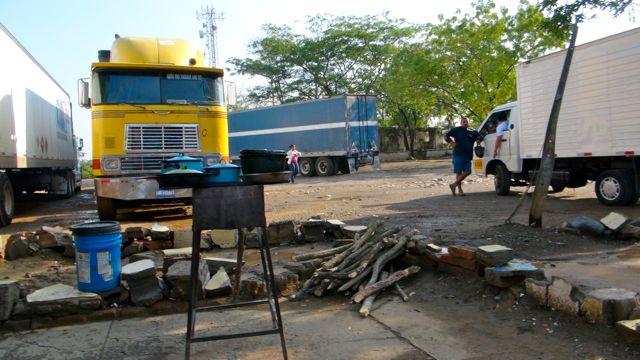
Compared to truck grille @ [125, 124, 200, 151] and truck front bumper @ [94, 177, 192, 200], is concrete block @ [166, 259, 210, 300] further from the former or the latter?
truck grille @ [125, 124, 200, 151]

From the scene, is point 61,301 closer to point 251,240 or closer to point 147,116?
point 251,240

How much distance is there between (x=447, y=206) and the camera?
11.0m

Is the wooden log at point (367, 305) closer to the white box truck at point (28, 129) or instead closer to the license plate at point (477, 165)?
the white box truck at point (28, 129)

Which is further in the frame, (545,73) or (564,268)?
(545,73)

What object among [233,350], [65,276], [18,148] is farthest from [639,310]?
[18,148]

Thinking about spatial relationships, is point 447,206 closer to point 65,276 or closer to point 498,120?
point 498,120

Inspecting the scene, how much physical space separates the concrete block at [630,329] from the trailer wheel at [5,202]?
10.6 m

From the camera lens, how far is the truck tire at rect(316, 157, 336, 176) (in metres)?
25.6

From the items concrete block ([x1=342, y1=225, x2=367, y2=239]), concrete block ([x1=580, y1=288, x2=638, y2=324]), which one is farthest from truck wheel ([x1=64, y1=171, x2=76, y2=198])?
concrete block ([x1=580, y1=288, x2=638, y2=324])

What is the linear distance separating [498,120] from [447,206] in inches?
136

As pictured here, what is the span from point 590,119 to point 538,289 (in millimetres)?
7206

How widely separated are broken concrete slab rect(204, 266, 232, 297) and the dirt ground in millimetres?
652

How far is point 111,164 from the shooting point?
380 inches

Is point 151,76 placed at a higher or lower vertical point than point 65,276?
higher
